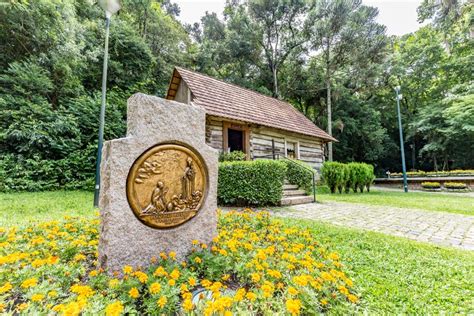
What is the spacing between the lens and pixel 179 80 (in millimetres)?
10820

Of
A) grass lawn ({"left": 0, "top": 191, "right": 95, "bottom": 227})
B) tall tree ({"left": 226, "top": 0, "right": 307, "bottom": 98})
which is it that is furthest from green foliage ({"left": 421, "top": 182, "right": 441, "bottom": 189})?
grass lawn ({"left": 0, "top": 191, "right": 95, "bottom": 227})

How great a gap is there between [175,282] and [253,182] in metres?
4.52

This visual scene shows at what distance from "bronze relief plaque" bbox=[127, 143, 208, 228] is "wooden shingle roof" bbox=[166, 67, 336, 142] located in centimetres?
614

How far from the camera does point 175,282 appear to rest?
1836 millimetres

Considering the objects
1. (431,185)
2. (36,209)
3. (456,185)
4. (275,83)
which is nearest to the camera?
(36,209)

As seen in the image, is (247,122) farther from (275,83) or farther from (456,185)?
(456,185)

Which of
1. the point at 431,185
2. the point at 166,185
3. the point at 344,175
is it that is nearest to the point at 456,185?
the point at 431,185

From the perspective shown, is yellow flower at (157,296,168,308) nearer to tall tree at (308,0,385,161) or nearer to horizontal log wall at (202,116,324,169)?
horizontal log wall at (202,116,324,169)

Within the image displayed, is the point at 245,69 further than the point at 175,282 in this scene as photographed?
Yes

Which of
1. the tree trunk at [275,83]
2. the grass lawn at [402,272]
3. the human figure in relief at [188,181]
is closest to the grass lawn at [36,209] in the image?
the grass lawn at [402,272]

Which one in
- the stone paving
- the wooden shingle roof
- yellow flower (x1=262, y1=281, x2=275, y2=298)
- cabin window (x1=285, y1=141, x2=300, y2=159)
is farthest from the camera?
cabin window (x1=285, y1=141, x2=300, y2=159)

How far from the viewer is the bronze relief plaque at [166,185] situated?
212 centimetres

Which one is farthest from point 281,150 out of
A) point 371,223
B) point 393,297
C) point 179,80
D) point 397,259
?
point 393,297

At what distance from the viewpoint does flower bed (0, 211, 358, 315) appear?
1416mm
